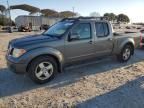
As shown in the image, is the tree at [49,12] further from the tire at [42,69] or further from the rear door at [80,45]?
the tire at [42,69]

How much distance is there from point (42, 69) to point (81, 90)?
126 cm

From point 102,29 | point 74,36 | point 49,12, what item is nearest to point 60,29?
point 74,36

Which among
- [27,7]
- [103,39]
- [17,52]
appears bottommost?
[17,52]

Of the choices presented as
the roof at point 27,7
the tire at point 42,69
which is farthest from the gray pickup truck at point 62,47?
the roof at point 27,7

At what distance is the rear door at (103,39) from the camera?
6.98 meters

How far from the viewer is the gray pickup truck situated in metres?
5.59

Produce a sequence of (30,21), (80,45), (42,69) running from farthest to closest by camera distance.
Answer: (30,21)
(80,45)
(42,69)

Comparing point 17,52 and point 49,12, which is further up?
point 49,12

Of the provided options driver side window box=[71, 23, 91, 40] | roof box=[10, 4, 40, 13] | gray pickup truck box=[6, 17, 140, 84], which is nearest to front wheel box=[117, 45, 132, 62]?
gray pickup truck box=[6, 17, 140, 84]

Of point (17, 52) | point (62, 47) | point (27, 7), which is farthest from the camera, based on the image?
point (27, 7)

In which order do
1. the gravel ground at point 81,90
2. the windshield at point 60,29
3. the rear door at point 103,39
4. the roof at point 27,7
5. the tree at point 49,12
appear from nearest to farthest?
the gravel ground at point 81,90 < the windshield at point 60,29 < the rear door at point 103,39 < the roof at point 27,7 < the tree at point 49,12

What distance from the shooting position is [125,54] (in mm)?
8195

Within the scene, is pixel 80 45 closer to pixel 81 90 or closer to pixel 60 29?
pixel 60 29

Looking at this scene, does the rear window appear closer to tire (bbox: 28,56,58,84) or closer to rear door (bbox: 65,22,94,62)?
rear door (bbox: 65,22,94,62)
